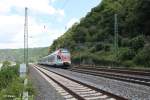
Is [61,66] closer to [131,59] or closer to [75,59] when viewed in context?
[131,59]

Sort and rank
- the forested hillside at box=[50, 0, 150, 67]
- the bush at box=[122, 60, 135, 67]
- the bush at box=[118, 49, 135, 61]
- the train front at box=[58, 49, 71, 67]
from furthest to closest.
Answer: the train front at box=[58, 49, 71, 67]
the forested hillside at box=[50, 0, 150, 67]
the bush at box=[118, 49, 135, 61]
the bush at box=[122, 60, 135, 67]

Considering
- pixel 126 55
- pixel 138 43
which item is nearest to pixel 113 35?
pixel 138 43

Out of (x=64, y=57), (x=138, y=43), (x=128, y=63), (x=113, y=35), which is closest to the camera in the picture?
(x=128, y=63)

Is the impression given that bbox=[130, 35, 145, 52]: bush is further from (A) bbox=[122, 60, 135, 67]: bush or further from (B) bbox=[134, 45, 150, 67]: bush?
(B) bbox=[134, 45, 150, 67]: bush

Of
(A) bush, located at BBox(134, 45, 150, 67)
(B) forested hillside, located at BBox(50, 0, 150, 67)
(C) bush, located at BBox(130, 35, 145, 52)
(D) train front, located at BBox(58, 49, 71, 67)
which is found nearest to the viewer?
(A) bush, located at BBox(134, 45, 150, 67)

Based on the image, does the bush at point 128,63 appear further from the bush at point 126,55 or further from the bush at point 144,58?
the bush at point 126,55

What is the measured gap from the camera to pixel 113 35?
90438 mm

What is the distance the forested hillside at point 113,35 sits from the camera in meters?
60.1

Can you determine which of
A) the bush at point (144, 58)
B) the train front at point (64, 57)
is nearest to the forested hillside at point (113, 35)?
the bush at point (144, 58)

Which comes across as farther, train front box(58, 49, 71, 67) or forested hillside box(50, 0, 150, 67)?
train front box(58, 49, 71, 67)

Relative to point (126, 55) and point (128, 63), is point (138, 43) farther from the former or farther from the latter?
point (128, 63)

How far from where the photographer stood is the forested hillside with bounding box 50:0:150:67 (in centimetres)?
6010

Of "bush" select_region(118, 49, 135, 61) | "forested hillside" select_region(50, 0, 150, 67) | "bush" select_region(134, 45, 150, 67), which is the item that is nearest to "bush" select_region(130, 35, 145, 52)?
"forested hillside" select_region(50, 0, 150, 67)

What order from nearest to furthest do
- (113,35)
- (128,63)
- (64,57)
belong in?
(128,63) → (64,57) → (113,35)
